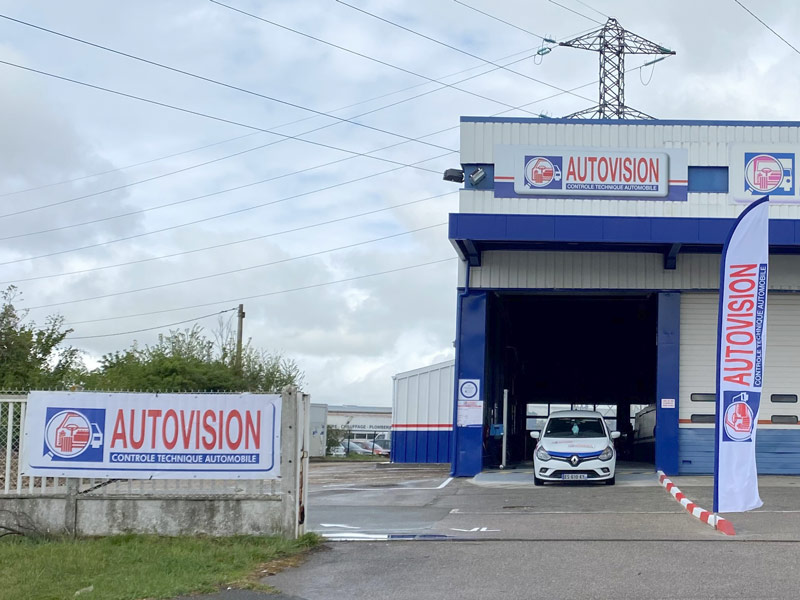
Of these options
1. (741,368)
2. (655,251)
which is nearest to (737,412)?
(741,368)

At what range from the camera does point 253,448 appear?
11523mm

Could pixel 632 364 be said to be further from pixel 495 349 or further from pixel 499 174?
pixel 499 174

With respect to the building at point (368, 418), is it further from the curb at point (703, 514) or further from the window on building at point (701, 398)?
the curb at point (703, 514)

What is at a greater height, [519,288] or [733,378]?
[519,288]

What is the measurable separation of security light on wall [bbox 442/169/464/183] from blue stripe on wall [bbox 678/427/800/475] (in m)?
7.91

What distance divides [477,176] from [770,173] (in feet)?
22.4

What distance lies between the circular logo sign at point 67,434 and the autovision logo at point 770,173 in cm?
1648

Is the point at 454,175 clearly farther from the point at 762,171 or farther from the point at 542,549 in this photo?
the point at 542,549

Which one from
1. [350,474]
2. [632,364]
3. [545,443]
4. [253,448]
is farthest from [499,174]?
[632,364]

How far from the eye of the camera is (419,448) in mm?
33844

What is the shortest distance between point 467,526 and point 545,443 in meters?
7.64

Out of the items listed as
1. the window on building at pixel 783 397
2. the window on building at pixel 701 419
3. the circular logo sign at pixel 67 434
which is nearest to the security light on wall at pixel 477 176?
the window on building at pixel 701 419

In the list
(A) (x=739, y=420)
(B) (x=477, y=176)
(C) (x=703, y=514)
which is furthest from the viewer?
(B) (x=477, y=176)

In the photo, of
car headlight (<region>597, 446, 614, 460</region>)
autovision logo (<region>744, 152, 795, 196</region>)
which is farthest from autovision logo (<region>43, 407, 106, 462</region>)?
autovision logo (<region>744, 152, 795, 196</region>)
